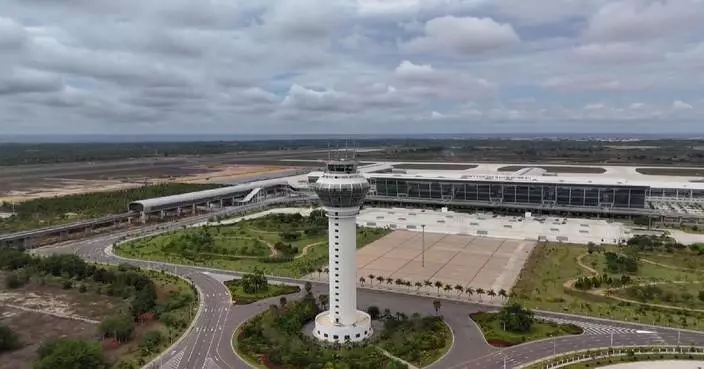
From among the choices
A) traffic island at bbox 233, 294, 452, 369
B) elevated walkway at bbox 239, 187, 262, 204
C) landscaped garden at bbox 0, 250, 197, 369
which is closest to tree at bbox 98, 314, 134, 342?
landscaped garden at bbox 0, 250, 197, 369

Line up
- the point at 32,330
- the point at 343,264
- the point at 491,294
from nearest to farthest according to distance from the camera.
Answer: the point at 343,264 < the point at 32,330 < the point at 491,294

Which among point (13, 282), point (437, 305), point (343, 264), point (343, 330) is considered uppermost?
point (343, 264)

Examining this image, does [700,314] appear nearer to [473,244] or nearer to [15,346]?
[473,244]

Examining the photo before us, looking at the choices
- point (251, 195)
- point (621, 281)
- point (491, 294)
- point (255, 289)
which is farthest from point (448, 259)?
point (251, 195)

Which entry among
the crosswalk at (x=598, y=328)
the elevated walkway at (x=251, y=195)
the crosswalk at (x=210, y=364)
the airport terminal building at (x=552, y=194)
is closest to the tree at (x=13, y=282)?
the crosswalk at (x=210, y=364)

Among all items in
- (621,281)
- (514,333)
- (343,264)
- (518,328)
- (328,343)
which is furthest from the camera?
(621,281)

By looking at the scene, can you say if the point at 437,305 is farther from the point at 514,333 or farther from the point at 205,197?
the point at 205,197
